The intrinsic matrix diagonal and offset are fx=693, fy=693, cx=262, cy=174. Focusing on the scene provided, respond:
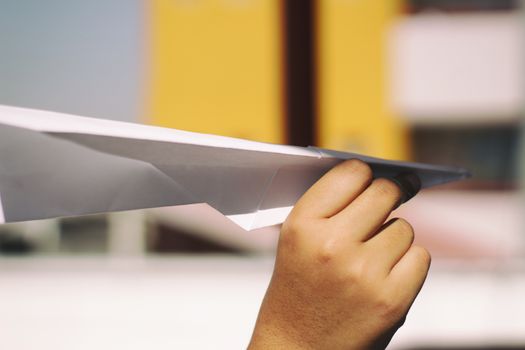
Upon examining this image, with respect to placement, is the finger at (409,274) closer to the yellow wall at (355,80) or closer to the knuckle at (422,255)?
the knuckle at (422,255)

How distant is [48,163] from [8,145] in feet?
0.10

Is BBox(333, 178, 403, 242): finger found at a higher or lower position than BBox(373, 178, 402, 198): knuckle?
lower

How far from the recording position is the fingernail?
0.57 m

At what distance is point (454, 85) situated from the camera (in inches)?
313

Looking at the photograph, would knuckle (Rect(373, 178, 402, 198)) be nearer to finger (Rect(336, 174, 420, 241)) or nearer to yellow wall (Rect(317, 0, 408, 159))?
finger (Rect(336, 174, 420, 241))

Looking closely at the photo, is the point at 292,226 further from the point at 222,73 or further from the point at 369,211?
the point at 222,73

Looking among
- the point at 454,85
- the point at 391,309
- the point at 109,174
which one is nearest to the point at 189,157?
the point at 109,174

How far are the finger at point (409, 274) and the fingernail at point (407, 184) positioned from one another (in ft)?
0.17

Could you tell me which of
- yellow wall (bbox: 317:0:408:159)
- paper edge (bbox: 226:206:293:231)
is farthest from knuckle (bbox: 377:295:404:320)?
yellow wall (bbox: 317:0:408:159)

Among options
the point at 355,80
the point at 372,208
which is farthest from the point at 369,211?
the point at 355,80

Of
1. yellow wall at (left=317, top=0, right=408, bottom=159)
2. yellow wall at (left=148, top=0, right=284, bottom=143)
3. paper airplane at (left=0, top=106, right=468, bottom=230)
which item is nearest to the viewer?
paper airplane at (left=0, top=106, right=468, bottom=230)

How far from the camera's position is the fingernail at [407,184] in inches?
22.6

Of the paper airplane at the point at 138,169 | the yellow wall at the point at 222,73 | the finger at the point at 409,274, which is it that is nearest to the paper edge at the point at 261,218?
the paper airplane at the point at 138,169

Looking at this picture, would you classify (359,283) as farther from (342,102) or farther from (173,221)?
(342,102)
